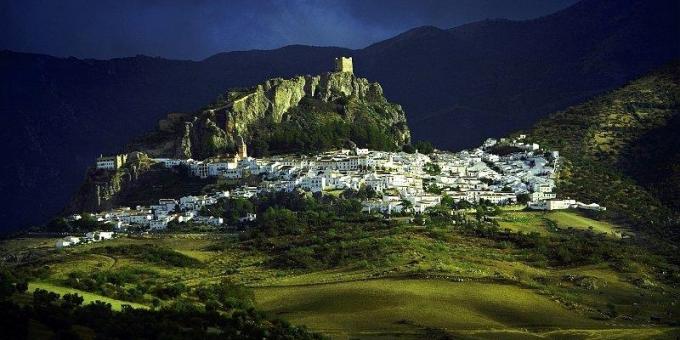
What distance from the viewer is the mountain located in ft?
Result: 461

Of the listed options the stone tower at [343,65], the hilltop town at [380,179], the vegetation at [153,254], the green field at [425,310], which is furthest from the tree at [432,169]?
the green field at [425,310]

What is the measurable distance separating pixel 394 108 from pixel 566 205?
1478 inches

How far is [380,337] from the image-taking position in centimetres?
3734

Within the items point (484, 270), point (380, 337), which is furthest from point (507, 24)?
point (380, 337)

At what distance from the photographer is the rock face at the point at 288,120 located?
297 ft

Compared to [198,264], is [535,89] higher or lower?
higher

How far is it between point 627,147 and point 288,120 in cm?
3077

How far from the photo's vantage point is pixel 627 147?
9194cm

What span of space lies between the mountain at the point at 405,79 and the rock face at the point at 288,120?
109 ft

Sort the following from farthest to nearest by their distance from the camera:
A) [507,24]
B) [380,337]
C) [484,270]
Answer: [507,24] < [484,270] < [380,337]

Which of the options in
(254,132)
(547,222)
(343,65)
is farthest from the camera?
(343,65)

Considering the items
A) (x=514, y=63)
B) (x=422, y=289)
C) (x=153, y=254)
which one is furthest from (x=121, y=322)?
(x=514, y=63)

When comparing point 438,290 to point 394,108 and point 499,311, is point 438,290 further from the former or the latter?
point 394,108

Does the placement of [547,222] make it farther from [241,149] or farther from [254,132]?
[254,132]
